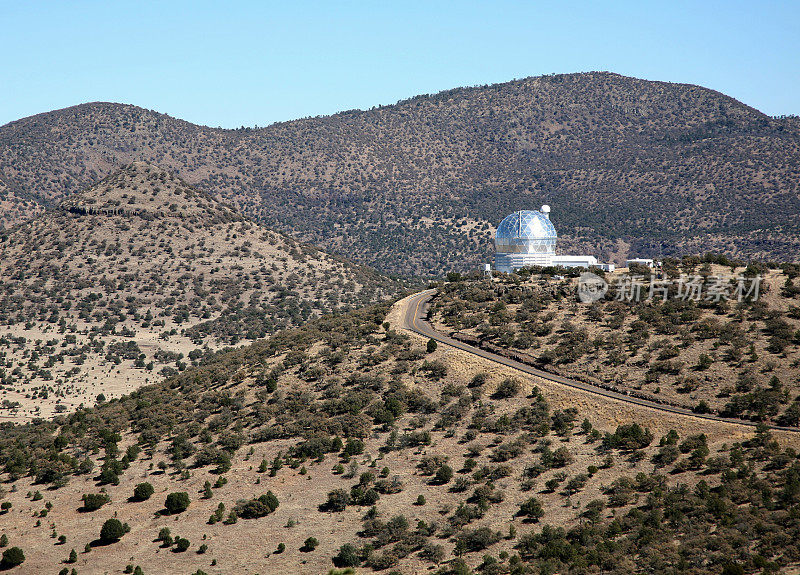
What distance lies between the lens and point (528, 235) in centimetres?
7500

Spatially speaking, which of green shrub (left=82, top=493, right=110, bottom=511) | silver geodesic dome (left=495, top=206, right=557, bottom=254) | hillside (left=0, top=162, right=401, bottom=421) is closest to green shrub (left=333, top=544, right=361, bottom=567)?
green shrub (left=82, top=493, right=110, bottom=511)

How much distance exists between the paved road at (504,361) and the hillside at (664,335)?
495mm

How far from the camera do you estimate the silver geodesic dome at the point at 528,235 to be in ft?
246

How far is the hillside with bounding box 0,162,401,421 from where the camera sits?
84.8 metres

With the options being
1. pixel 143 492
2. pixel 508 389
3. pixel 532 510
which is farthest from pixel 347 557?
pixel 508 389

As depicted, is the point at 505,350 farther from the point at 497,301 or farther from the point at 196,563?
the point at 196,563

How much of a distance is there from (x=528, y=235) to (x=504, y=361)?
82.1 feet

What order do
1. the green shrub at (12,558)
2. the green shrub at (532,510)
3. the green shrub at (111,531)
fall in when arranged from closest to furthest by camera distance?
the green shrub at (532,510), the green shrub at (12,558), the green shrub at (111,531)

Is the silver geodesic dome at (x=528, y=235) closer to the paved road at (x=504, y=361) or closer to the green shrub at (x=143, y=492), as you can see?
the paved road at (x=504, y=361)

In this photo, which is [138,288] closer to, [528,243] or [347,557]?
[528,243]

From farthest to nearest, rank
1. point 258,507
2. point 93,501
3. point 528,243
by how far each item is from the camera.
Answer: point 528,243 → point 93,501 → point 258,507

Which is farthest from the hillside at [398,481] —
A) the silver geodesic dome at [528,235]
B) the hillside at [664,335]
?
the silver geodesic dome at [528,235]

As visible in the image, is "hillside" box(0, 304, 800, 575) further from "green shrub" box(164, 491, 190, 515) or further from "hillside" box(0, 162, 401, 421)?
"hillside" box(0, 162, 401, 421)

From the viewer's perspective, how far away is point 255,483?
4388 cm
